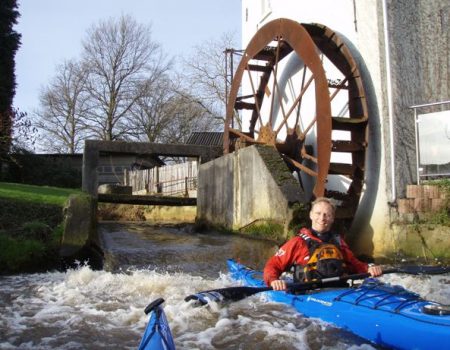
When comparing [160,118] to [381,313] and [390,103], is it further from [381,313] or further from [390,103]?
[381,313]

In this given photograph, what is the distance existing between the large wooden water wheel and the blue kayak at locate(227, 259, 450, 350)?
181 inches

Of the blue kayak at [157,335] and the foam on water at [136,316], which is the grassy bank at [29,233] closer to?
the foam on water at [136,316]

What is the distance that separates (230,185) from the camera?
11930 millimetres

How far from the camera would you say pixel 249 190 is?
10773mm

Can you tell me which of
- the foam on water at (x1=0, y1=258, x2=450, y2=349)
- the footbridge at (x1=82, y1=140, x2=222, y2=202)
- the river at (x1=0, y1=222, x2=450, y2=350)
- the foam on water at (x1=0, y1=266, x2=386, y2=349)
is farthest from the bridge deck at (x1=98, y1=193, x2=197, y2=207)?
the foam on water at (x1=0, y1=266, x2=386, y2=349)

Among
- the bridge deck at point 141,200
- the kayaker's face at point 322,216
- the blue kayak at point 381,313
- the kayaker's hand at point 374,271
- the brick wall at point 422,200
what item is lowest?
the blue kayak at point 381,313

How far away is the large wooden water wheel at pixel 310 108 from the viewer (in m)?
9.31

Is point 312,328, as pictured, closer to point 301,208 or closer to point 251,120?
point 301,208

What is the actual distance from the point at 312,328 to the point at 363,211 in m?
5.16

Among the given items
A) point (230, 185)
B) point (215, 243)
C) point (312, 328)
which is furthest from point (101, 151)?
point (312, 328)

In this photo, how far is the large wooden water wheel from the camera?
931cm

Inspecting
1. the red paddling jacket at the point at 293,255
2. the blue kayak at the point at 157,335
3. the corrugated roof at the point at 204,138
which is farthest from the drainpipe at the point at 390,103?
the corrugated roof at the point at 204,138

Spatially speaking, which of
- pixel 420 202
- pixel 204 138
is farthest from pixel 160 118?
pixel 420 202

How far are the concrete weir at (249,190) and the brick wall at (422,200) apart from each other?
1.70m
